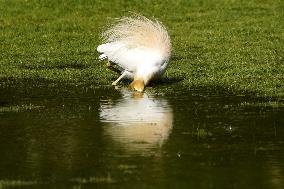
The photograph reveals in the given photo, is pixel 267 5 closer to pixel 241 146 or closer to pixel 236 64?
pixel 236 64

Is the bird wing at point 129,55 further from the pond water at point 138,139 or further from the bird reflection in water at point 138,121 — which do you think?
the bird reflection in water at point 138,121

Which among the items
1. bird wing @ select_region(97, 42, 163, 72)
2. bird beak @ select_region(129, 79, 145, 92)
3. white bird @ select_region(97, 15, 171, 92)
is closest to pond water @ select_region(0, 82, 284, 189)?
bird beak @ select_region(129, 79, 145, 92)

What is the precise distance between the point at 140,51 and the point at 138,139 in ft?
18.6

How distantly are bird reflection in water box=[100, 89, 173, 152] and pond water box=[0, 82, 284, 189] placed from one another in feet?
0.05

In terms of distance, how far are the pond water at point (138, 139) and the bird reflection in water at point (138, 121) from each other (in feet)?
0.05

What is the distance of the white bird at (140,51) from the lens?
18.0 meters

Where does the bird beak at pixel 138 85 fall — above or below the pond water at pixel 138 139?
below

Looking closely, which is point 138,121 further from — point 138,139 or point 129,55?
point 129,55

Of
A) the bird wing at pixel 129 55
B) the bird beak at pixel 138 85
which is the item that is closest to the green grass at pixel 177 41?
the bird wing at pixel 129 55

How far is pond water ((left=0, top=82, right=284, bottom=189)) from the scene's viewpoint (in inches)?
408

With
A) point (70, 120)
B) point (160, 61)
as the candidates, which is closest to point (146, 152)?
point (70, 120)

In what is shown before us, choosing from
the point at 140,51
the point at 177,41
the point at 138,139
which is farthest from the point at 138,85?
the point at 177,41

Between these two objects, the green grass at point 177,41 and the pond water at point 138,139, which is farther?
the green grass at point 177,41

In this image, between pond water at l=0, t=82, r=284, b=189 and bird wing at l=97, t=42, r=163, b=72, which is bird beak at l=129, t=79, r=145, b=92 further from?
bird wing at l=97, t=42, r=163, b=72
